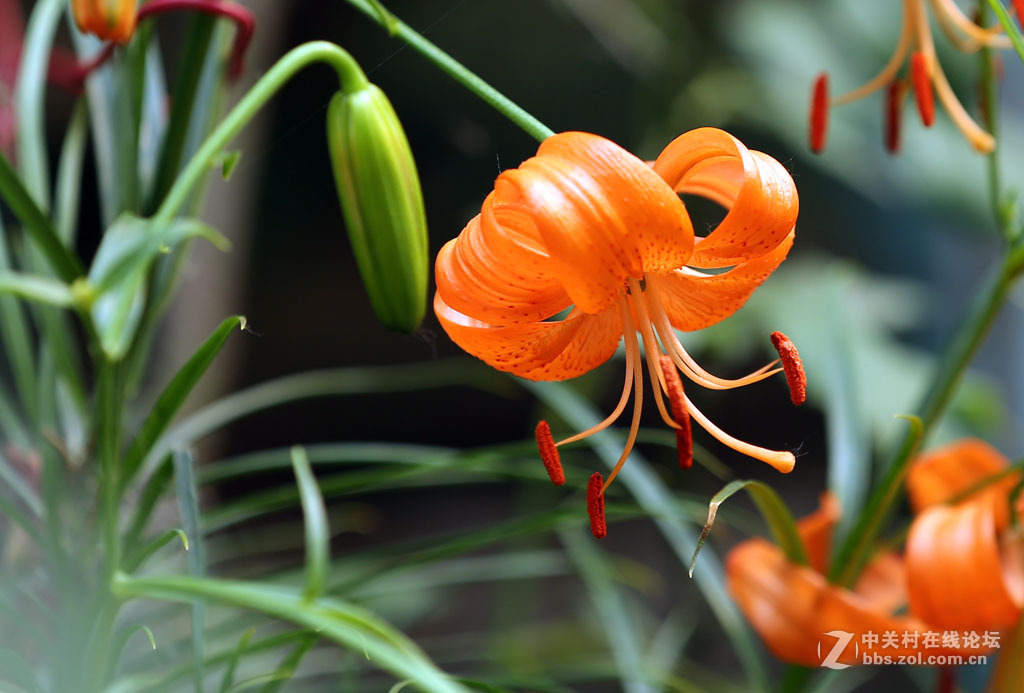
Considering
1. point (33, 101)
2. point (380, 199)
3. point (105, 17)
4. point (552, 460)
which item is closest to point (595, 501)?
point (552, 460)

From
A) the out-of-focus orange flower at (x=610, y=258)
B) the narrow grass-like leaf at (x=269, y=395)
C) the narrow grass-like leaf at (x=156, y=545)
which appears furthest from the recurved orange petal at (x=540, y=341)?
the narrow grass-like leaf at (x=269, y=395)

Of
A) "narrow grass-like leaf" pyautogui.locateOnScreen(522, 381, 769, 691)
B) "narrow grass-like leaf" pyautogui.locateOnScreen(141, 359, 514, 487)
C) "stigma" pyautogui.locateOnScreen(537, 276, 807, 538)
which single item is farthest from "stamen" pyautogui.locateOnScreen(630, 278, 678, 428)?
"narrow grass-like leaf" pyautogui.locateOnScreen(141, 359, 514, 487)

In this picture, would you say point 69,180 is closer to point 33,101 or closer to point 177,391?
point 33,101

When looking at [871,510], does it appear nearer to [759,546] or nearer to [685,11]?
[759,546]

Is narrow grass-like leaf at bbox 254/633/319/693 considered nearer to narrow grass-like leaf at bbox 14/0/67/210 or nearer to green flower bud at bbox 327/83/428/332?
green flower bud at bbox 327/83/428/332

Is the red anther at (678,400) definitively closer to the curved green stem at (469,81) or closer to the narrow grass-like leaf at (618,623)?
the curved green stem at (469,81)

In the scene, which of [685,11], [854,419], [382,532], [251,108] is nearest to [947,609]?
[854,419]
